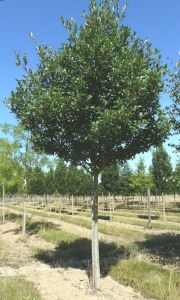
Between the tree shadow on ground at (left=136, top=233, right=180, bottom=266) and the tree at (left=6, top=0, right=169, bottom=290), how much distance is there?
4.01 m

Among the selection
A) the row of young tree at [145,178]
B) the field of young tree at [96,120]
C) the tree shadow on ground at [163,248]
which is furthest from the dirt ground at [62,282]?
the row of young tree at [145,178]

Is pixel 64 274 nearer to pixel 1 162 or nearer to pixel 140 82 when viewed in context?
pixel 140 82

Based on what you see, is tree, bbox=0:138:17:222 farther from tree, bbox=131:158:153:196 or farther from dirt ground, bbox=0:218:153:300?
tree, bbox=131:158:153:196

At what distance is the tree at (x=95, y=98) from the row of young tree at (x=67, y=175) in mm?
1593

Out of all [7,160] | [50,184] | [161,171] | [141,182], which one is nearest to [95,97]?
[7,160]

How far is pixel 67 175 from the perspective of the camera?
44656mm

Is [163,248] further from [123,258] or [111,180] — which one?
[111,180]

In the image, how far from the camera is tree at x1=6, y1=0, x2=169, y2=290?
8.63m

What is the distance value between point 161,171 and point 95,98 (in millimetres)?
22406

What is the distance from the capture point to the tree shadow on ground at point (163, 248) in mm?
12047

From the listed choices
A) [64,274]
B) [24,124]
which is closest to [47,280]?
[64,274]

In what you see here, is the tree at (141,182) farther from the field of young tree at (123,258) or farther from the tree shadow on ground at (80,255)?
the tree shadow on ground at (80,255)

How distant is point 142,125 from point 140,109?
62 centimetres

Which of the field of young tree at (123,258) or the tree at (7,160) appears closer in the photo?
the field of young tree at (123,258)
